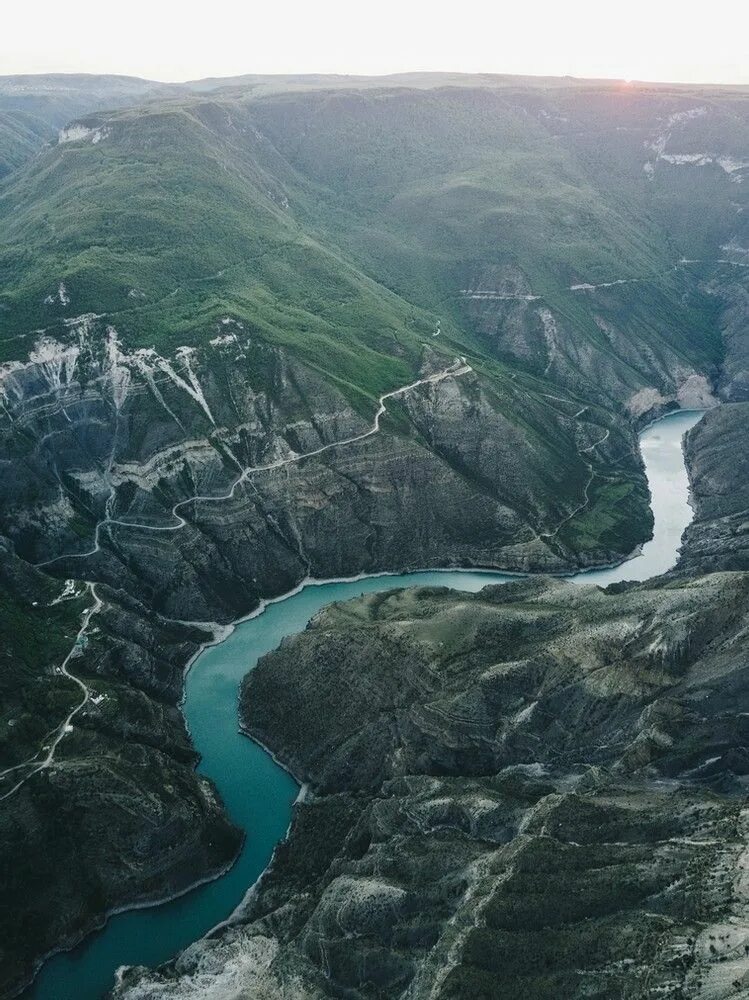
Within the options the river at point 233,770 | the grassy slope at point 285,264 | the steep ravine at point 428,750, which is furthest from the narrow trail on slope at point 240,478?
the steep ravine at point 428,750

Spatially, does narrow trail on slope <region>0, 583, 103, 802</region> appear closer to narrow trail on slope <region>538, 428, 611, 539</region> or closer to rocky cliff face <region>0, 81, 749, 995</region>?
rocky cliff face <region>0, 81, 749, 995</region>

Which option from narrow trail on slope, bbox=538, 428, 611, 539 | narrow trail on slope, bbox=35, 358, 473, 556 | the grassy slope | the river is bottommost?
the river

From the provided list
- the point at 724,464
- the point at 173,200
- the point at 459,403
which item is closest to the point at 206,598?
the point at 459,403

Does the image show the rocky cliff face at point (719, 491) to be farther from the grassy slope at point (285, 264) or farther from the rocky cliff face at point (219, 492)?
the grassy slope at point (285, 264)

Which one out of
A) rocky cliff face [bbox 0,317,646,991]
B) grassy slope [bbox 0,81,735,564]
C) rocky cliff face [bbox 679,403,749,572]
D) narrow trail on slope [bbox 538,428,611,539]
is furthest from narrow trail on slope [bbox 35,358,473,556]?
rocky cliff face [bbox 679,403,749,572]

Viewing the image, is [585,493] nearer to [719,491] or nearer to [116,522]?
[719,491]

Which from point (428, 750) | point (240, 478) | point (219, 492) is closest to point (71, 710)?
point (428, 750)
